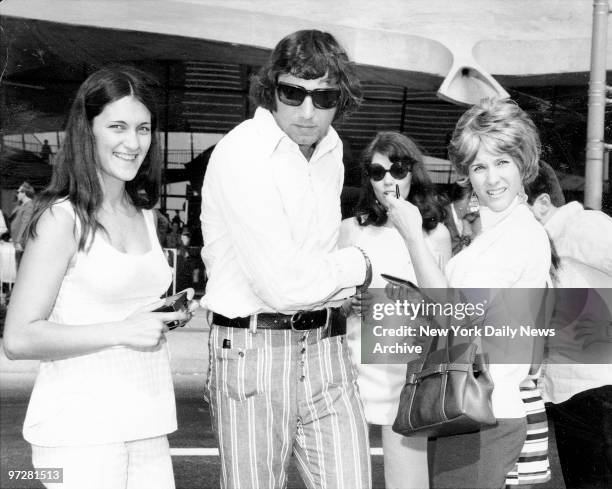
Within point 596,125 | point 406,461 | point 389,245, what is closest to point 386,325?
point 389,245

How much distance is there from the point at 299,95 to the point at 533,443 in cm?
132

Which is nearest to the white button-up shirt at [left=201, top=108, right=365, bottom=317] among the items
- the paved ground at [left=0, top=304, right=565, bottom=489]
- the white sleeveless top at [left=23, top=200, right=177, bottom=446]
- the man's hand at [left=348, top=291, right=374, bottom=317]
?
the white sleeveless top at [left=23, top=200, right=177, bottom=446]

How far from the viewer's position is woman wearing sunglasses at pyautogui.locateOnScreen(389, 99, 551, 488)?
7.01ft

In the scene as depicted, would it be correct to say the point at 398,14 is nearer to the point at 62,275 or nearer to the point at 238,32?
the point at 238,32

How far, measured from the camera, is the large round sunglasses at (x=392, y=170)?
3018 millimetres

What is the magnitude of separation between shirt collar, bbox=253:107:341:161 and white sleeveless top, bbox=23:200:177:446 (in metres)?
0.46

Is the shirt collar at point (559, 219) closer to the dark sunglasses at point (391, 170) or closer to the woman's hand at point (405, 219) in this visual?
the woman's hand at point (405, 219)

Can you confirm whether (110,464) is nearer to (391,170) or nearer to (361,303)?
(361,303)

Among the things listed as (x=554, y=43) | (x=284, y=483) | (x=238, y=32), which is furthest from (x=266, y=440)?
(x=238, y=32)

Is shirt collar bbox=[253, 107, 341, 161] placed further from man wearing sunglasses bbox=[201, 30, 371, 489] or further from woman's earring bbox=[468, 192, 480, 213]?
woman's earring bbox=[468, 192, 480, 213]

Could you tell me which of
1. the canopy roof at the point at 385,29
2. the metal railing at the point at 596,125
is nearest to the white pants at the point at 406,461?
the metal railing at the point at 596,125

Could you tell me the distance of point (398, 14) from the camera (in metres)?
4.19

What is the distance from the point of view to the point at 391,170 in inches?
119

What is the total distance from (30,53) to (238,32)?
1.92 meters
